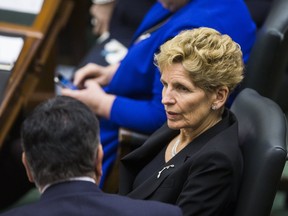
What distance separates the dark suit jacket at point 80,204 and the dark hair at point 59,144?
26 mm

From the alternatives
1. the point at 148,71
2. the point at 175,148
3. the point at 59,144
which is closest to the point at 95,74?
the point at 148,71

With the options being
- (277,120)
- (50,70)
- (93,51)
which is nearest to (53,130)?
(277,120)

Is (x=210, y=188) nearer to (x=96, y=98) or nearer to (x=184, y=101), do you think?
(x=184, y=101)

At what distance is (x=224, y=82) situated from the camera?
2.00 metres

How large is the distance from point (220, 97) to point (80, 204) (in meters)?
0.68

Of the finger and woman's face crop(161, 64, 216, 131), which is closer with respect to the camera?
woman's face crop(161, 64, 216, 131)

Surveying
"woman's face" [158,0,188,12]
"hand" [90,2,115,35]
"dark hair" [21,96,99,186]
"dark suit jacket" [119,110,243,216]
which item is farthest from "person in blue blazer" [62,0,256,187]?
"dark hair" [21,96,99,186]

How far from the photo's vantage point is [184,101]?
207 cm

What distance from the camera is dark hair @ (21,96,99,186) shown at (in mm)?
1527

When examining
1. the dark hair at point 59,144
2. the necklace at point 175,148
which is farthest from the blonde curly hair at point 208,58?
the dark hair at point 59,144

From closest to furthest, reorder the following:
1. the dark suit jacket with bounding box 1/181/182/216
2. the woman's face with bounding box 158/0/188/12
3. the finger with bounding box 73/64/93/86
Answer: the dark suit jacket with bounding box 1/181/182/216 → the woman's face with bounding box 158/0/188/12 → the finger with bounding box 73/64/93/86

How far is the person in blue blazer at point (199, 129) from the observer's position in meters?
1.87

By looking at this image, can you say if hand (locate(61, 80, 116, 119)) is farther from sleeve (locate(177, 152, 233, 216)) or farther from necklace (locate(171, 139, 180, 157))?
sleeve (locate(177, 152, 233, 216))

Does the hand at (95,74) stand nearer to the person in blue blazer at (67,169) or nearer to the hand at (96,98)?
the hand at (96,98)
